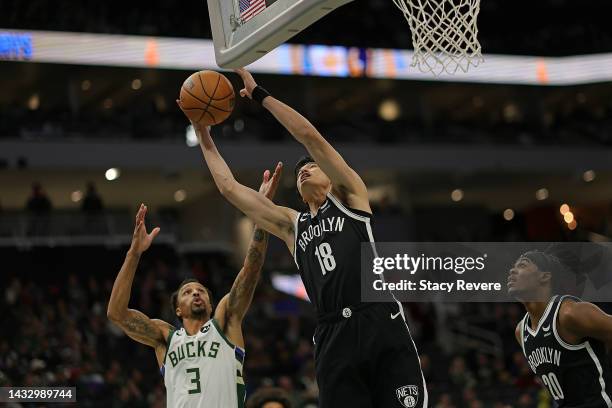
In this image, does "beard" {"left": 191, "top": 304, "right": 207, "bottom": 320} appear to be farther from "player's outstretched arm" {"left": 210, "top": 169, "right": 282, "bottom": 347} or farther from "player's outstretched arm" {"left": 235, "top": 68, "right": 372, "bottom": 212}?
"player's outstretched arm" {"left": 235, "top": 68, "right": 372, "bottom": 212}

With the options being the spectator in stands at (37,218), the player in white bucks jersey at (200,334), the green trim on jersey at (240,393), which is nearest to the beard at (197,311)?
the player in white bucks jersey at (200,334)

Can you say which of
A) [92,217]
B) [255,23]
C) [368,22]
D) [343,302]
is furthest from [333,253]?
[368,22]

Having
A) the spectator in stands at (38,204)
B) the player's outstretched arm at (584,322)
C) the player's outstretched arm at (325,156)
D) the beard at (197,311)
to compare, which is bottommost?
the player's outstretched arm at (584,322)

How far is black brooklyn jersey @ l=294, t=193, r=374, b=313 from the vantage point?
5.07m

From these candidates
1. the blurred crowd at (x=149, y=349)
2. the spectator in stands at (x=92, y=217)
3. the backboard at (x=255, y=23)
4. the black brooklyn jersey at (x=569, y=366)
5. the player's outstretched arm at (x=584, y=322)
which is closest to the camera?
the player's outstretched arm at (x=584, y=322)

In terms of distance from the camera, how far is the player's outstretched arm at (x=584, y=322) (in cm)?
531

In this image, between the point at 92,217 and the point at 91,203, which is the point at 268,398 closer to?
the point at 92,217

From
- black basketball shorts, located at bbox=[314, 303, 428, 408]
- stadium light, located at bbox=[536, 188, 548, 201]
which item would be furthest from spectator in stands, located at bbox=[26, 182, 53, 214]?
black basketball shorts, located at bbox=[314, 303, 428, 408]

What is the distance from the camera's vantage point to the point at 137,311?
6309 millimetres

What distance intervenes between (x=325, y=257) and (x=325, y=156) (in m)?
0.52

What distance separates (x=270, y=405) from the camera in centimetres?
580

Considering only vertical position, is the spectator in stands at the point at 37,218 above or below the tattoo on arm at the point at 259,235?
above

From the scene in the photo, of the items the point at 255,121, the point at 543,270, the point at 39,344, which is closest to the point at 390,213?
the point at 255,121

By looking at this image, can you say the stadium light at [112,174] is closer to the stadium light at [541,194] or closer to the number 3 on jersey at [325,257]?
the stadium light at [541,194]
